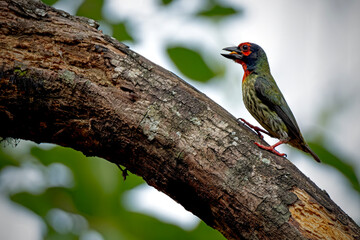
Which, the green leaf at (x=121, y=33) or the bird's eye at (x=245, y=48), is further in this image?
the bird's eye at (x=245, y=48)

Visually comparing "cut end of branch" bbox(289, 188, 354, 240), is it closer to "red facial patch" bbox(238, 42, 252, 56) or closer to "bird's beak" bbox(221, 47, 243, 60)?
"bird's beak" bbox(221, 47, 243, 60)

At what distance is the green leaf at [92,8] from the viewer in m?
2.91

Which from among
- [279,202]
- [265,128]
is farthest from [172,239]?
[265,128]

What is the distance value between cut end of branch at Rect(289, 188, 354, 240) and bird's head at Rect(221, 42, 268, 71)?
2479 mm

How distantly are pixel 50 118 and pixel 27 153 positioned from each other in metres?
0.76

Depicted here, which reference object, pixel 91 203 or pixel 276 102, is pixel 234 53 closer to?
pixel 276 102

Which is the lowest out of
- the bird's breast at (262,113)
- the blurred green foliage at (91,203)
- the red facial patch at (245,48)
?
the blurred green foliage at (91,203)

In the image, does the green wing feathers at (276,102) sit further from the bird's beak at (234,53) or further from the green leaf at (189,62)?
the green leaf at (189,62)

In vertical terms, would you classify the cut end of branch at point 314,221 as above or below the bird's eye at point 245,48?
below

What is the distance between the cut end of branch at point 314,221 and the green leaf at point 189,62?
118 cm

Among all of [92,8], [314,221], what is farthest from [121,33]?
[314,221]

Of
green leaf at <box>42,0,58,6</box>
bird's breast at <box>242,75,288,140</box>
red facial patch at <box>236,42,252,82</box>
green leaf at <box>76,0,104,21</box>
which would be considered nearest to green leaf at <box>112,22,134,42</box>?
green leaf at <box>76,0,104,21</box>

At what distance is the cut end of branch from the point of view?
81.3 inches

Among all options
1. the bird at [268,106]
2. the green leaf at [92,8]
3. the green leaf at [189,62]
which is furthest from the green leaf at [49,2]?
the bird at [268,106]
